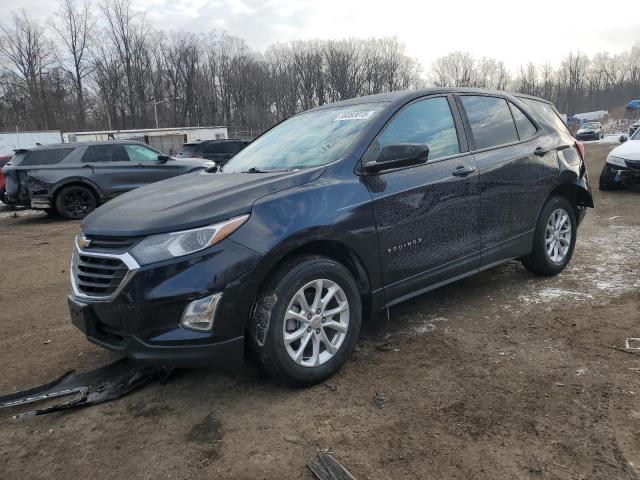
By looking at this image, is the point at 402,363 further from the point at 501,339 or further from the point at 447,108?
the point at 447,108

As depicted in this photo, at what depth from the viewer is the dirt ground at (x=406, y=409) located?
243cm

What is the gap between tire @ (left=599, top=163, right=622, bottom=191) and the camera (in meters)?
10.8

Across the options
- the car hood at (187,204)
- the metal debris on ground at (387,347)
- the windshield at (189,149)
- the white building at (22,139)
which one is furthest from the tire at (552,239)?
the white building at (22,139)

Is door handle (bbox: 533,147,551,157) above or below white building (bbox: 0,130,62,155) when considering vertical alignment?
below

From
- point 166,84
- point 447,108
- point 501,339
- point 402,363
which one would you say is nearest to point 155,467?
point 402,363

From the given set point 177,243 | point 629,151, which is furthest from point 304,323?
point 629,151

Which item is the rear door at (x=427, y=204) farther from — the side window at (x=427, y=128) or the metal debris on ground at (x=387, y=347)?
the metal debris on ground at (x=387, y=347)

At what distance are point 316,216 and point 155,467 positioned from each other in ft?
5.15

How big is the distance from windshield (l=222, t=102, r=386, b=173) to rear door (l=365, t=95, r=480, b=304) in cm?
22

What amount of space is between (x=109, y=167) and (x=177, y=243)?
9.95 metres

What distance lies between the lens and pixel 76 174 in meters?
11.3

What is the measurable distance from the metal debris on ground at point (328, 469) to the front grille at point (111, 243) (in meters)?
1.48

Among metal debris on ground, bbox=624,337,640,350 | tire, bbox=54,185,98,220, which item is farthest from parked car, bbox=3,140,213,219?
metal debris on ground, bbox=624,337,640,350

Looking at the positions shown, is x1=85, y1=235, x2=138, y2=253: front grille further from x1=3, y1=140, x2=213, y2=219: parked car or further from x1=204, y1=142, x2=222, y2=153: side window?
x1=204, y1=142, x2=222, y2=153: side window
